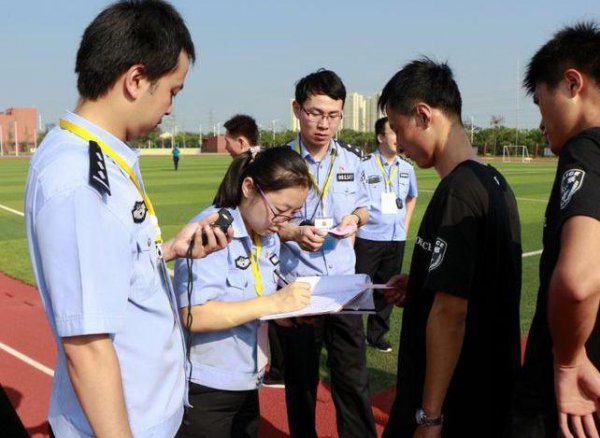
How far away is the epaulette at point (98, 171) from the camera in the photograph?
1490 millimetres

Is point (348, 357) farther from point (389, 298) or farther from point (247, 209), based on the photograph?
point (247, 209)

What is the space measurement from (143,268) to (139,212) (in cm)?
16

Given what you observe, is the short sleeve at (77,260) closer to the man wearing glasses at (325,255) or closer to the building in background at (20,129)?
the man wearing glasses at (325,255)

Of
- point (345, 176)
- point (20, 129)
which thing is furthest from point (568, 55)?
point (20, 129)

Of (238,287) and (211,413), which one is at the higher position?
(238,287)

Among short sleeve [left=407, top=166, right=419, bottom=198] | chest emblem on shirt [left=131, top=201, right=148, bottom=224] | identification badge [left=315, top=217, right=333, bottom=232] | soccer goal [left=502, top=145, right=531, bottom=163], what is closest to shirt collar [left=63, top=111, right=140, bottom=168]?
chest emblem on shirt [left=131, top=201, right=148, bottom=224]

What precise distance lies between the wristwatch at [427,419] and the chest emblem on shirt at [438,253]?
0.52 meters

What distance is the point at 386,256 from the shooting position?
6.41m

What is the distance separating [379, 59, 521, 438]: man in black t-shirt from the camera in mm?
2037

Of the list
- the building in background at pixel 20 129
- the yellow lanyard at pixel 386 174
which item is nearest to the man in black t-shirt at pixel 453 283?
the yellow lanyard at pixel 386 174

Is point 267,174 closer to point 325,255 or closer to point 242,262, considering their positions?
point 242,262

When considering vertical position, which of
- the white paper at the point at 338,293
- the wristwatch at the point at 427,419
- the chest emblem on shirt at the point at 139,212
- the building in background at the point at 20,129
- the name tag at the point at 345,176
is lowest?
the wristwatch at the point at 427,419

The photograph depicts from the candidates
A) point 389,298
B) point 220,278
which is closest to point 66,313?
point 220,278

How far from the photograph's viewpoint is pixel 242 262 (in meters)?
2.65
